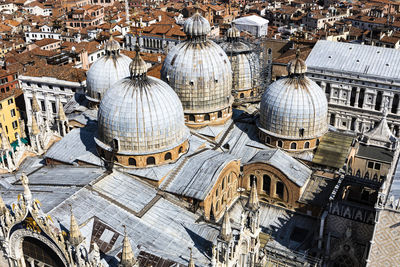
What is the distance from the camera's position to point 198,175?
32.7 meters

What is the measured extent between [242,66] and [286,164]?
15251 mm

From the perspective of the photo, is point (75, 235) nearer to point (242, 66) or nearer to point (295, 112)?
point (295, 112)

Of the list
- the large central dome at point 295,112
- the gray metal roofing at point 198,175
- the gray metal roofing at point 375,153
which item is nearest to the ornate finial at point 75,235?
the gray metal roofing at point 198,175

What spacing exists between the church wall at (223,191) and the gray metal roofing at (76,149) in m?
9.07

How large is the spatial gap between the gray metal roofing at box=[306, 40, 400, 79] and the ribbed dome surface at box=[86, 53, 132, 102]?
82.8 ft

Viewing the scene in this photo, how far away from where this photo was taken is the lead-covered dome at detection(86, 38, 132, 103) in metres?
44.5

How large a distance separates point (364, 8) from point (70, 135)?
114827mm

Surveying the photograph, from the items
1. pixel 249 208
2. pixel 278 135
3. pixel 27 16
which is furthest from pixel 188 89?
pixel 27 16

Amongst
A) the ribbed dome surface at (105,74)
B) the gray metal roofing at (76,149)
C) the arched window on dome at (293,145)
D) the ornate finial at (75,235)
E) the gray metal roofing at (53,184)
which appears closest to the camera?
the ornate finial at (75,235)

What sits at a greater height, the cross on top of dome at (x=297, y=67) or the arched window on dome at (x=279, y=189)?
the cross on top of dome at (x=297, y=67)

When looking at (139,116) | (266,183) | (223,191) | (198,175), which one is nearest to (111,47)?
(139,116)

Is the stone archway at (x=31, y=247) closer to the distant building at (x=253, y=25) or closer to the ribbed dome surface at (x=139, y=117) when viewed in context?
the ribbed dome surface at (x=139, y=117)

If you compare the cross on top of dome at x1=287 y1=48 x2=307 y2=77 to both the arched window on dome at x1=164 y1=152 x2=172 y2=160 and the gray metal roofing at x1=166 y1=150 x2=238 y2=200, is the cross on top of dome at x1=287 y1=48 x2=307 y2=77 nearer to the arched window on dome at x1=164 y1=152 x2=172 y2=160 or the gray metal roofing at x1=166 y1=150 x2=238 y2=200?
the gray metal roofing at x1=166 y1=150 x2=238 y2=200

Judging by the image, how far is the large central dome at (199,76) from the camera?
39.1m
